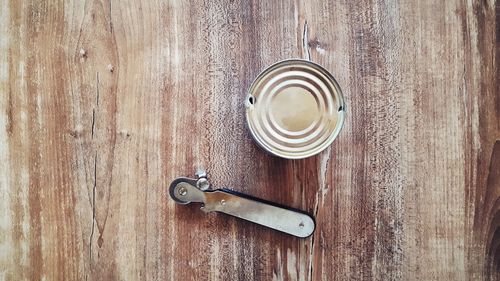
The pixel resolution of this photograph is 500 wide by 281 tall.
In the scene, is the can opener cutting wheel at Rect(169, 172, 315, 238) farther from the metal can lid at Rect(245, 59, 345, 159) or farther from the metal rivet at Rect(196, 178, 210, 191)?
the metal can lid at Rect(245, 59, 345, 159)

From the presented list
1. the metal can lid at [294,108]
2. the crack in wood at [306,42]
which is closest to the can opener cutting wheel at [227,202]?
the metal can lid at [294,108]

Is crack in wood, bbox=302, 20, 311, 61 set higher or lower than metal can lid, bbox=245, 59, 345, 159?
higher

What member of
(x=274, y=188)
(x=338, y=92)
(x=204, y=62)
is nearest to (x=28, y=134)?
(x=204, y=62)

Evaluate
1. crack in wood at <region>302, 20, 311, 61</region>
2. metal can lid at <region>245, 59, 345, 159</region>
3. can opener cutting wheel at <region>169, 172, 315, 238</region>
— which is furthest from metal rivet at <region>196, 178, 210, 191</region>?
crack in wood at <region>302, 20, 311, 61</region>

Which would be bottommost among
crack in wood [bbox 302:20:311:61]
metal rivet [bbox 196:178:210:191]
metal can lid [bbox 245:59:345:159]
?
metal rivet [bbox 196:178:210:191]

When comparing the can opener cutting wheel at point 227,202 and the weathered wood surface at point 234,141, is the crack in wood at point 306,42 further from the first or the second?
the can opener cutting wheel at point 227,202

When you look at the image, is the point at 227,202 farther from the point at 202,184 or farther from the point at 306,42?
the point at 306,42

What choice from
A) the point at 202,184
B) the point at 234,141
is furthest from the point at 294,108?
the point at 202,184
